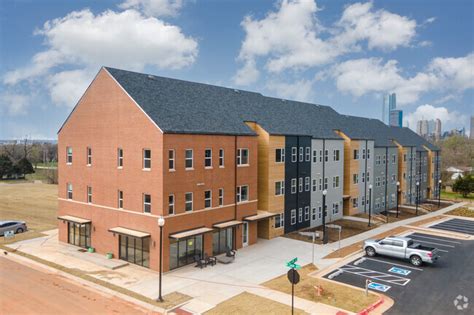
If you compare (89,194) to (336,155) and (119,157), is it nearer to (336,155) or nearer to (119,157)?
(119,157)

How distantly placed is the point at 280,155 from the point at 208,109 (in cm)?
859

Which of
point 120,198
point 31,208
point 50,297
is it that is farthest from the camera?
point 31,208

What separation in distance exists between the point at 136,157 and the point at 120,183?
2.69 meters

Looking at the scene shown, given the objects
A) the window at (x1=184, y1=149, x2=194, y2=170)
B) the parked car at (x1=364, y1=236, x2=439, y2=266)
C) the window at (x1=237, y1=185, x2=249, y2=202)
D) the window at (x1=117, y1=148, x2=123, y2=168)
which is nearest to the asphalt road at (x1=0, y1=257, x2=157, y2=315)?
the window at (x1=117, y1=148, x2=123, y2=168)

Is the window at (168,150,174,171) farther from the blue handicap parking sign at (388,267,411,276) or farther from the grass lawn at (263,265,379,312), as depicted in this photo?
the blue handicap parking sign at (388,267,411,276)

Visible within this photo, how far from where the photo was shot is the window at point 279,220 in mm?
34531

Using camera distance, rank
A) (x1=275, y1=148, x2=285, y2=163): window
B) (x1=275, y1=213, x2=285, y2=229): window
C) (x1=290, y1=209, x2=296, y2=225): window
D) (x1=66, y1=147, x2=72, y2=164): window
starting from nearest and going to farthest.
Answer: (x1=66, y1=147, x2=72, y2=164): window < (x1=275, y1=213, x2=285, y2=229): window < (x1=275, y1=148, x2=285, y2=163): window < (x1=290, y1=209, x2=296, y2=225): window

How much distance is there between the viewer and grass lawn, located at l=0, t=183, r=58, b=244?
37.2m

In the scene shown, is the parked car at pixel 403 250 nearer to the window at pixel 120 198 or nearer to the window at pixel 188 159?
the window at pixel 188 159

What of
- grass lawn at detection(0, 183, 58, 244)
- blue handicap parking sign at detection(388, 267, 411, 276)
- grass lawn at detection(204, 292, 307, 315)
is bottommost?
grass lawn at detection(0, 183, 58, 244)

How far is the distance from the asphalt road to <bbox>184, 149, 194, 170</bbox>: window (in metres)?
9.82

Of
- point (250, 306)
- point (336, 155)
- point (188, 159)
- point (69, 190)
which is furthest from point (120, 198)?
point (336, 155)

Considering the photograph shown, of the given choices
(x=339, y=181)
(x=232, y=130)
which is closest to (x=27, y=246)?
(x=232, y=130)

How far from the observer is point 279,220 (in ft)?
114
